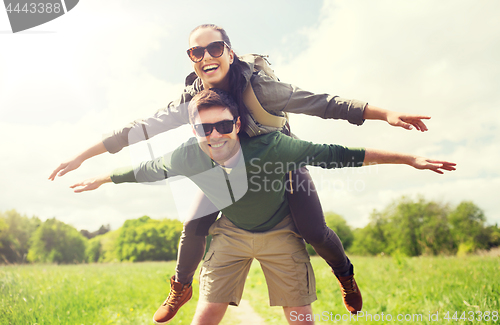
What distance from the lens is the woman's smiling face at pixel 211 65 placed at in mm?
2838

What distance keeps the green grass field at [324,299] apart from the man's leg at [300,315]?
2087mm

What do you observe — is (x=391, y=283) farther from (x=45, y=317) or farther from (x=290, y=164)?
(x=45, y=317)

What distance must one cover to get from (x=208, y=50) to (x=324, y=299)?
17.2 ft

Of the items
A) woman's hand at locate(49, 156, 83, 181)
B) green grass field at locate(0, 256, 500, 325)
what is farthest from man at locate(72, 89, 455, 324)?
green grass field at locate(0, 256, 500, 325)

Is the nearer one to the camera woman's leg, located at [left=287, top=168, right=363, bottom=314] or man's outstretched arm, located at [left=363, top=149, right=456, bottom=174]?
man's outstretched arm, located at [left=363, top=149, right=456, bottom=174]

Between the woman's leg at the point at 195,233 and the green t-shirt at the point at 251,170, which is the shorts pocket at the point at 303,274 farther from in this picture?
the woman's leg at the point at 195,233

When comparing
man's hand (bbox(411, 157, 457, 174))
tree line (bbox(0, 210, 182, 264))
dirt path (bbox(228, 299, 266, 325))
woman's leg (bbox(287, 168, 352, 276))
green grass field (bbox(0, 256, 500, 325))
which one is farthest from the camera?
tree line (bbox(0, 210, 182, 264))

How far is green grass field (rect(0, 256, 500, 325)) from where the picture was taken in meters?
4.06

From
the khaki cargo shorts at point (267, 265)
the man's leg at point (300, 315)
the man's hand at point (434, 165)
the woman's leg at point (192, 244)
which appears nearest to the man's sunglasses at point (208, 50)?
the woman's leg at point (192, 244)

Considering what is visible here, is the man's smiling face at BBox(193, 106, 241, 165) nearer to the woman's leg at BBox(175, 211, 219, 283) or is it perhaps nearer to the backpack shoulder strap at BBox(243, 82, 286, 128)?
the backpack shoulder strap at BBox(243, 82, 286, 128)

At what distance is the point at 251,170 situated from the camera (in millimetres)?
2523

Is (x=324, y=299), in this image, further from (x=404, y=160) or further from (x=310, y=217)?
(x=404, y=160)

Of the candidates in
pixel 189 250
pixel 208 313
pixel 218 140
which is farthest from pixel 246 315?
pixel 218 140

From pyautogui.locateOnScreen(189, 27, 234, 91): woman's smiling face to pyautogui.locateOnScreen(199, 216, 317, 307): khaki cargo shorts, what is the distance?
54.0 inches
